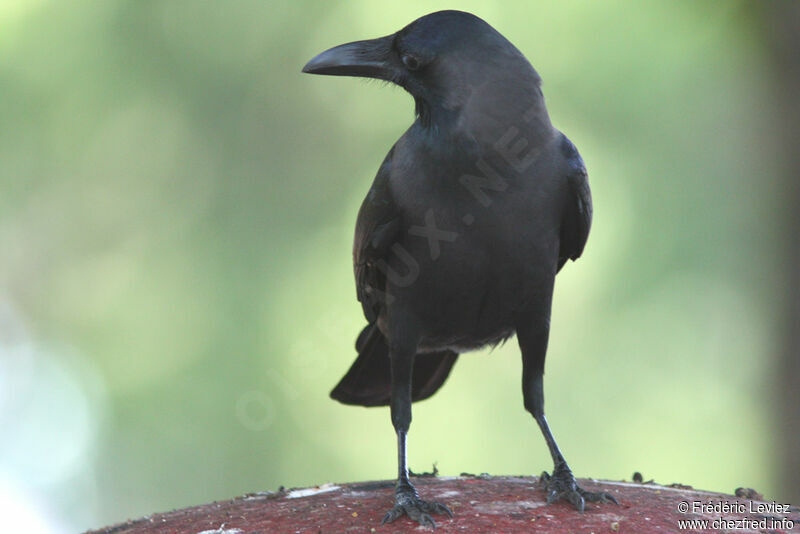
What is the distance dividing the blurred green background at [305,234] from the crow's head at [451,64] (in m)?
5.77

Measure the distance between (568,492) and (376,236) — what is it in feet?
4.60

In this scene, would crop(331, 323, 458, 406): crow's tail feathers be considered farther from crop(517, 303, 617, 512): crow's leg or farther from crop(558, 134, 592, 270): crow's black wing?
crop(558, 134, 592, 270): crow's black wing

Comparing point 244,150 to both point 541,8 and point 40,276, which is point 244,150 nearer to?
point 40,276

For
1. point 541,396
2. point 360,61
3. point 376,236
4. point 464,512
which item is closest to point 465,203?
point 376,236

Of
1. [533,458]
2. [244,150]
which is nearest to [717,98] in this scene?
[533,458]

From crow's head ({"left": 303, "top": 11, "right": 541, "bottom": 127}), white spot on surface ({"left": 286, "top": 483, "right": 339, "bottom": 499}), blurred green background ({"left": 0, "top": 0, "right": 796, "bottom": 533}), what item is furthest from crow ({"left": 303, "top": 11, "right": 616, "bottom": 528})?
blurred green background ({"left": 0, "top": 0, "right": 796, "bottom": 533})

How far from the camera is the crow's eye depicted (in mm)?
3992

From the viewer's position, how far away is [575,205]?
13.7ft

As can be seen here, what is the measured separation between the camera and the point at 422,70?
3998 millimetres

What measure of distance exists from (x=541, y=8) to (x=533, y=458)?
507cm

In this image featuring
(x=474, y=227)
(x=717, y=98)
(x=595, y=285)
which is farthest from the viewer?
(x=717, y=98)

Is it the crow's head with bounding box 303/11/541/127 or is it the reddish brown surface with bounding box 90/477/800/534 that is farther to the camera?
the crow's head with bounding box 303/11/541/127

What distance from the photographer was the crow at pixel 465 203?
3854 millimetres

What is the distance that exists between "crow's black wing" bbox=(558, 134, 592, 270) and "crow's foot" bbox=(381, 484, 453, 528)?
4.84 feet
